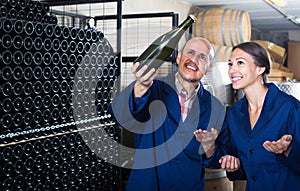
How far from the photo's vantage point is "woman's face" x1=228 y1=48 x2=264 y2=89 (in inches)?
90.1

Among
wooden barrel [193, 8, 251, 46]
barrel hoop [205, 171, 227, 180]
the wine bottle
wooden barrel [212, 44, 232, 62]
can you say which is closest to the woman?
the wine bottle

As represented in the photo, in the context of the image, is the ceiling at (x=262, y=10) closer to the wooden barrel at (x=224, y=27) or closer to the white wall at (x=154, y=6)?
the white wall at (x=154, y=6)

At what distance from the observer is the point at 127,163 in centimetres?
400

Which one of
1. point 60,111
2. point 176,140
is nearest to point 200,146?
point 176,140

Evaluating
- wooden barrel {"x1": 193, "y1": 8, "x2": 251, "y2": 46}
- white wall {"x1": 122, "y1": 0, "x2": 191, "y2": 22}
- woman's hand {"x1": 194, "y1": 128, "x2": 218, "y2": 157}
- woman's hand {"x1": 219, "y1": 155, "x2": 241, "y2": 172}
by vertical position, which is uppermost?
white wall {"x1": 122, "y1": 0, "x2": 191, "y2": 22}

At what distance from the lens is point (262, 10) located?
8523 millimetres

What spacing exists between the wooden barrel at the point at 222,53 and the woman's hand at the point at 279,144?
14.8ft

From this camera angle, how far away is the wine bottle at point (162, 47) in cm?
216

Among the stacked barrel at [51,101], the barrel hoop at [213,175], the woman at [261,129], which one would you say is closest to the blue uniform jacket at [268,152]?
the woman at [261,129]

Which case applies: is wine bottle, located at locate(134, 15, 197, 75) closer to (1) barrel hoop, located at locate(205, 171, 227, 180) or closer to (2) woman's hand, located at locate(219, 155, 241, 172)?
(2) woman's hand, located at locate(219, 155, 241, 172)

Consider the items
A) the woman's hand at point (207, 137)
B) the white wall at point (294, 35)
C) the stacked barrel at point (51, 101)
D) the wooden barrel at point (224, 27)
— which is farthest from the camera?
the white wall at point (294, 35)

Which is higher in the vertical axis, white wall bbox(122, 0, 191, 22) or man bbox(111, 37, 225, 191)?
white wall bbox(122, 0, 191, 22)

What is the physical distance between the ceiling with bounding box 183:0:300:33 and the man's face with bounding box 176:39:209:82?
205 inches

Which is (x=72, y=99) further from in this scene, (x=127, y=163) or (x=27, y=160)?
(x=127, y=163)
